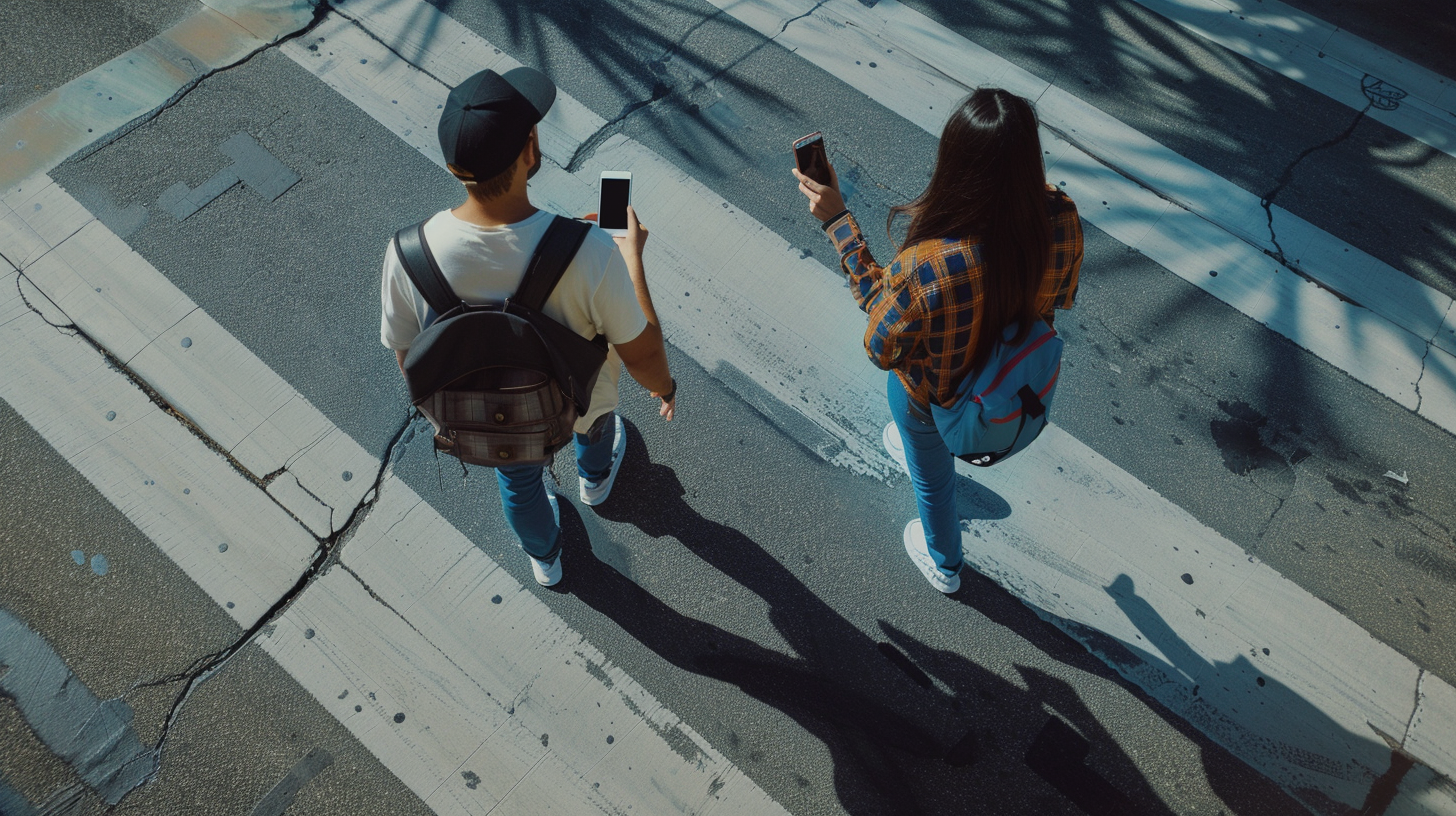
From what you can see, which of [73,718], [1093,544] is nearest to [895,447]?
[1093,544]

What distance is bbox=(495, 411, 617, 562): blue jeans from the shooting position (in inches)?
105

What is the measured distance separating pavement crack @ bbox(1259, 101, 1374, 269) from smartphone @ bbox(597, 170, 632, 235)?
11.7ft

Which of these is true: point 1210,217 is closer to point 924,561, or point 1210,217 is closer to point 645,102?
point 924,561

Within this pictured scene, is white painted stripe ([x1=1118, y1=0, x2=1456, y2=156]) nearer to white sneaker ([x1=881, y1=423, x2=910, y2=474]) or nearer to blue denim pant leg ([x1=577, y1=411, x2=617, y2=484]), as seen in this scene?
white sneaker ([x1=881, y1=423, x2=910, y2=474])

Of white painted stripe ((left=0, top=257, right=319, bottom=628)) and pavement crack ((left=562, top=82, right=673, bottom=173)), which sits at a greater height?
pavement crack ((left=562, top=82, right=673, bottom=173))

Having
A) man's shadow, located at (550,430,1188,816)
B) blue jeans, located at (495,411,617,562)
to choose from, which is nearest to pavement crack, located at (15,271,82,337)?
blue jeans, located at (495,411,617,562)

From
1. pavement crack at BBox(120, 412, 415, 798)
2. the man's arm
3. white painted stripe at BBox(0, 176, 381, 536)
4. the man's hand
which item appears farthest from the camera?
white painted stripe at BBox(0, 176, 381, 536)

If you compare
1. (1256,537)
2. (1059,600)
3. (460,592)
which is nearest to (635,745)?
(460,592)

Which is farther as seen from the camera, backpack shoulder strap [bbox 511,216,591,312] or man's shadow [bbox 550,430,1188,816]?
man's shadow [bbox 550,430,1188,816]

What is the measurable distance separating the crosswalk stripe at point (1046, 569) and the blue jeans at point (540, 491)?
456 millimetres

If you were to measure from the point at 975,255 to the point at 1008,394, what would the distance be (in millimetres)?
413

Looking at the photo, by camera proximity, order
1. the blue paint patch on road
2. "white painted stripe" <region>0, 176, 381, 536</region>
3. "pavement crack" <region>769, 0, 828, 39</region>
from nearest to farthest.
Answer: the blue paint patch on road, "white painted stripe" <region>0, 176, 381, 536</region>, "pavement crack" <region>769, 0, 828, 39</region>

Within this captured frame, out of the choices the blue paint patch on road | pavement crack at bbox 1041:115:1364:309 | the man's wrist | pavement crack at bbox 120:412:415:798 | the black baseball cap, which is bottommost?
the blue paint patch on road

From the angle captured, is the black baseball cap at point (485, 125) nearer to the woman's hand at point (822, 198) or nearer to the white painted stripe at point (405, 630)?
the woman's hand at point (822, 198)
